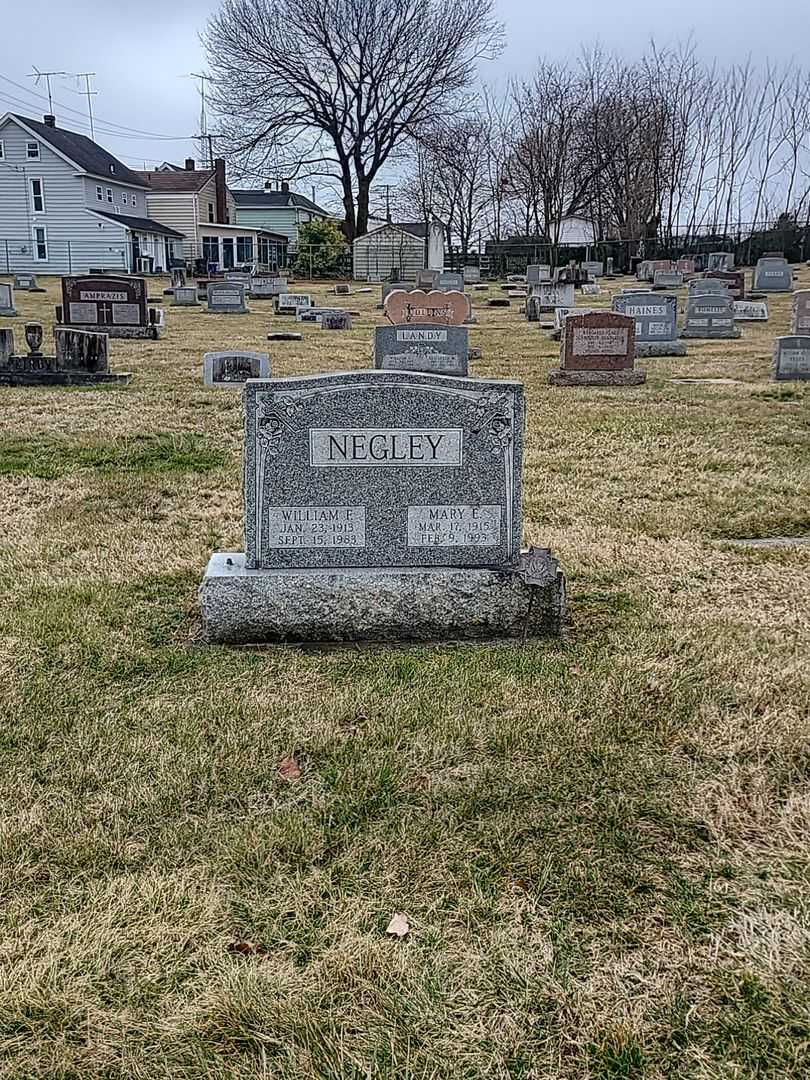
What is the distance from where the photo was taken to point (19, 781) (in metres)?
2.78

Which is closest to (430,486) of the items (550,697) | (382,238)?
(550,697)

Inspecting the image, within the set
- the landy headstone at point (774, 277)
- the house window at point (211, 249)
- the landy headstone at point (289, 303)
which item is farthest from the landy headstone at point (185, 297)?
the house window at point (211, 249)

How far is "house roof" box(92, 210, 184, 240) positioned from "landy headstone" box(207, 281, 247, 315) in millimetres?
21513

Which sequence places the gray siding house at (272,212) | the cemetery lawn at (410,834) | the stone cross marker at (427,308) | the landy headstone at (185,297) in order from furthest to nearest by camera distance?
the gray siding house at (272,212) < the landy headstone at (185,297) < the stone cross marker at (427,308) < the cemetery lawn at (410,834)

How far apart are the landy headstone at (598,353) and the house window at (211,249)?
1809 inches

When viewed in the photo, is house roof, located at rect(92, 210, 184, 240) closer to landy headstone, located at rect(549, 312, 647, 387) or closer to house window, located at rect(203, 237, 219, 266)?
house window, located at rect(203, 237, 219, 266)

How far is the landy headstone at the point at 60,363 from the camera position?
11.7 m

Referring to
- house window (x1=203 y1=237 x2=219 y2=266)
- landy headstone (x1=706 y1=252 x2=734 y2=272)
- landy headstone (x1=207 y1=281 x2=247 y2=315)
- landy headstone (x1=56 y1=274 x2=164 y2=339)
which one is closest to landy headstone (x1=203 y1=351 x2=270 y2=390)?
landy headstone (x1=56 y1=274 x2=164 y2=339)

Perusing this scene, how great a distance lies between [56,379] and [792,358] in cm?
1003

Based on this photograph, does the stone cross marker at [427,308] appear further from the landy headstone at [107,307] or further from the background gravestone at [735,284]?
the background gravestone at [735,284]

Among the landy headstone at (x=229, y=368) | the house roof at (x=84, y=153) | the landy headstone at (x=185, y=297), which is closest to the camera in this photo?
the landy headstone at (x=229, y=368)

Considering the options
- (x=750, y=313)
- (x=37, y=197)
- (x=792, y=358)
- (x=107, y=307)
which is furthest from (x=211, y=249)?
(x=792, y=358)

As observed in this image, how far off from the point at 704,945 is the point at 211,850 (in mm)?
1297

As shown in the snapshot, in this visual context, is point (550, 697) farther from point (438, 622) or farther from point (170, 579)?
point (170, 579)
